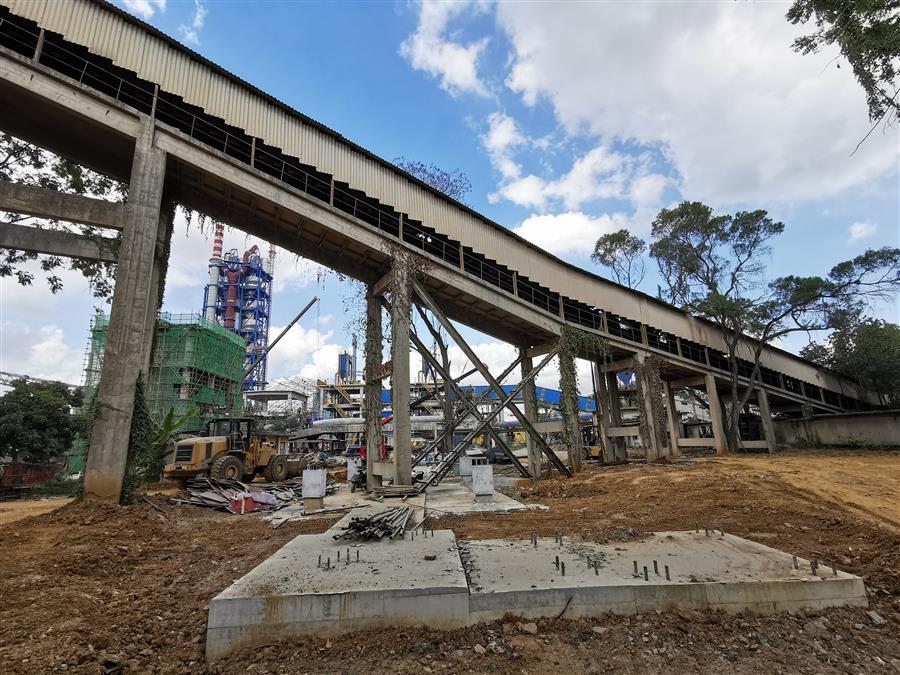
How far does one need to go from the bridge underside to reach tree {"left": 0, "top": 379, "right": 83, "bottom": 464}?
14.0m

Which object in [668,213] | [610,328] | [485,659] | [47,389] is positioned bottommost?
[485,659]

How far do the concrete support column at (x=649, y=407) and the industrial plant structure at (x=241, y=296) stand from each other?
59641 mm

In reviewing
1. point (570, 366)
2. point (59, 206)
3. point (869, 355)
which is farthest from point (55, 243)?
point (869, 355)

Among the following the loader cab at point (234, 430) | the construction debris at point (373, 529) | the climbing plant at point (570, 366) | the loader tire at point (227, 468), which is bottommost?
the construction debris at point (373, 529)

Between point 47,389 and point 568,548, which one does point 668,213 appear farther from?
point 47,389

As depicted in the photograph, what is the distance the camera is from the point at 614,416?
21.9 m

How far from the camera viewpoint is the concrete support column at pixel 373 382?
14.0 meters

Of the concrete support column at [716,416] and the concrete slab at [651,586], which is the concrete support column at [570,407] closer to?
the concrete support column at [716,416]

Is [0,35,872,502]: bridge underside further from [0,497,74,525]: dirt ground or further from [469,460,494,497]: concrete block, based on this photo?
[0,497,74,525]: dirt ground

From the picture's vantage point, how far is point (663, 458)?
64.4 ft

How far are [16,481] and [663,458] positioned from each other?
2757cm

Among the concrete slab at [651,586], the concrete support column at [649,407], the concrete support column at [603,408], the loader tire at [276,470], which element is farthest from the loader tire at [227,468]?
the concrete support column at [649,407]

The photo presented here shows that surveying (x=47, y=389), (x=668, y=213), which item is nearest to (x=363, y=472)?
(x=47, y=389)

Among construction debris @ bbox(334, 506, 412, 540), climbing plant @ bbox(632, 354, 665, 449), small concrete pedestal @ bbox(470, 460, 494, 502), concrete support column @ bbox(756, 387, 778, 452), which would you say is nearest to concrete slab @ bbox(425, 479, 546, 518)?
small concrete pedestal @ bbox(470, 460, 494, 502)
